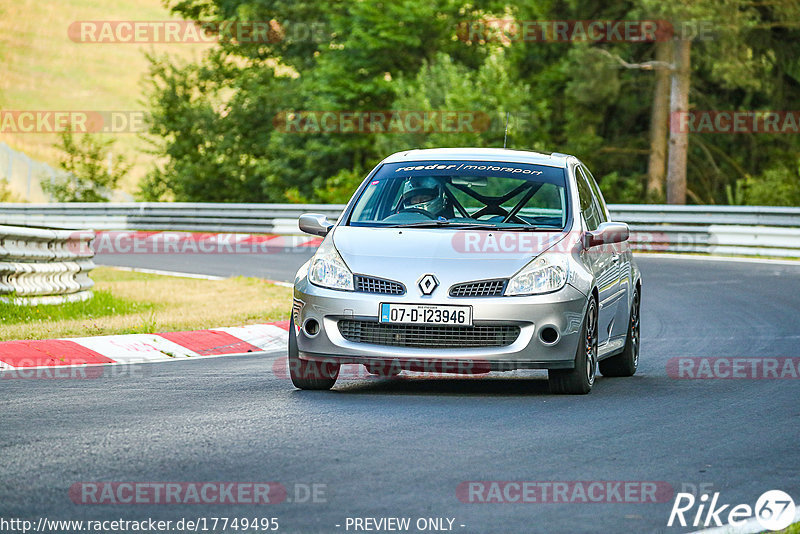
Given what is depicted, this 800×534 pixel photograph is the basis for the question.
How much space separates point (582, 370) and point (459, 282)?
1114 millimetres

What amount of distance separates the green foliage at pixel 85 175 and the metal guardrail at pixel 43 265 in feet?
105

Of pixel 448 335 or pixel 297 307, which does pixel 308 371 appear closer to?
pixel 297 307

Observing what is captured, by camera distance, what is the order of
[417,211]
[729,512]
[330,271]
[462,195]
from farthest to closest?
[462,195], [417,211], [330,271], [729,512]

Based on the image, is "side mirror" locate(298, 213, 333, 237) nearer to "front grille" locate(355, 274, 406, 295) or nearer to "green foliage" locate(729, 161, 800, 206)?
"front grille" locate(355, 274, 406, 295)

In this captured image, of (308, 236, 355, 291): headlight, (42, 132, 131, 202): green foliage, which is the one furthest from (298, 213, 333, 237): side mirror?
(42, 132, 131, 202): green foliage

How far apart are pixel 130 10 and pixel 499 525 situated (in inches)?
5479

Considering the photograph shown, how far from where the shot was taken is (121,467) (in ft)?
21.3

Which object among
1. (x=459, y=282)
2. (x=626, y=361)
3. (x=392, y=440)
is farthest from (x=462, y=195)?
(x=392, y=440)

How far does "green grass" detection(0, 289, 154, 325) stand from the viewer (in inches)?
546

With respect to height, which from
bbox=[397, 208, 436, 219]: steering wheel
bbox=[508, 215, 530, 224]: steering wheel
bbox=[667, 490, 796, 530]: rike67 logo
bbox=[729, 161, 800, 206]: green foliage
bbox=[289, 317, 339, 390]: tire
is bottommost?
bbox=[729, 161, 800, 206]: green foliage

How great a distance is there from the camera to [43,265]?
14.8m

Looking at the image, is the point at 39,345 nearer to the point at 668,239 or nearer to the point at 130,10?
the point at 668,239

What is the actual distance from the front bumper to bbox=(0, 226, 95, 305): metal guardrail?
573 cm

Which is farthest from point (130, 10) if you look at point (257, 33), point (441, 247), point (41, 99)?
point (441, 247)
